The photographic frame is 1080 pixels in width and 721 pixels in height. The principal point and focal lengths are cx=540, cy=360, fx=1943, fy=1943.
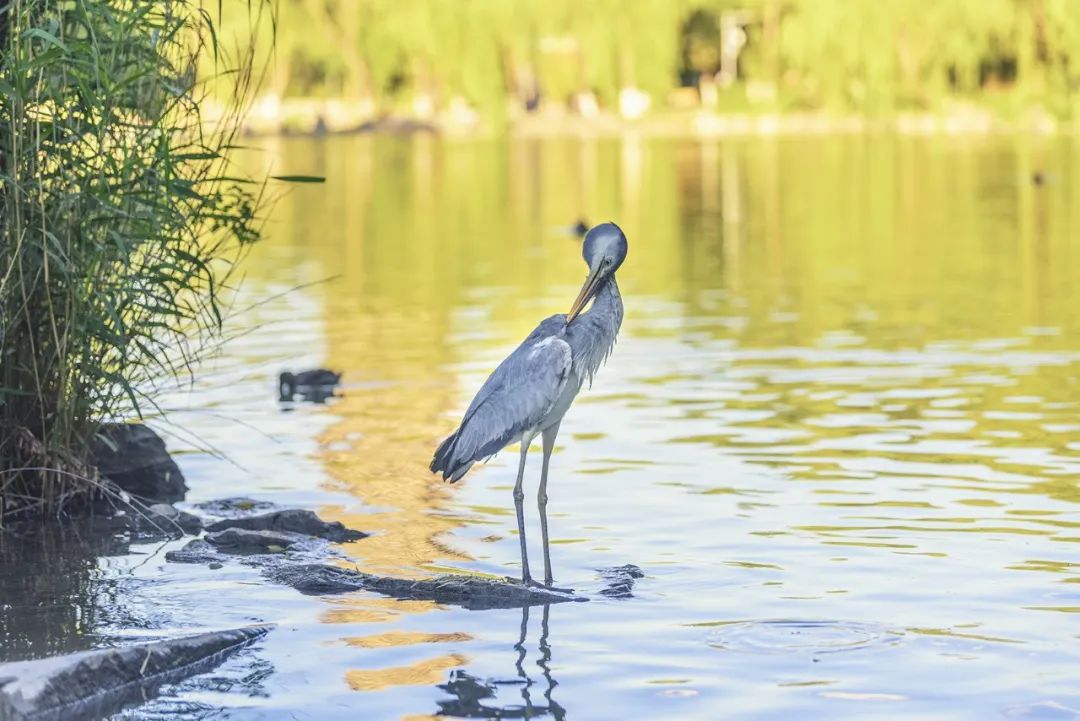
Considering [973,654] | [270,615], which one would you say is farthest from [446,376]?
[973,654]

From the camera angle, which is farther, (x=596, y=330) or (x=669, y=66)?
(x=669, y=66)

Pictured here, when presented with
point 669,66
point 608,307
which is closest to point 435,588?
point 608,307

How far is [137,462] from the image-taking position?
1026 centimetres

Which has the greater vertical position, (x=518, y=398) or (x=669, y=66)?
(x=669, y=66)

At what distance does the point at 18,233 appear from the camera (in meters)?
8.77

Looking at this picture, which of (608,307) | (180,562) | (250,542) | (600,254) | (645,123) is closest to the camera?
(600,254)

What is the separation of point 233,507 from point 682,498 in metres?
2.36

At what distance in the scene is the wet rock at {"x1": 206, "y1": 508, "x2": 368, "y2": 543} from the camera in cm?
937

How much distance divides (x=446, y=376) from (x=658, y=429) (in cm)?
316

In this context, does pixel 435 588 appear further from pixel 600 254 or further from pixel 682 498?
pixel 682 498

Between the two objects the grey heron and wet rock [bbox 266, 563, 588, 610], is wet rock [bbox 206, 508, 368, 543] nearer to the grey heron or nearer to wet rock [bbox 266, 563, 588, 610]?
wet rock [bbox 266, 563, 588, 610]

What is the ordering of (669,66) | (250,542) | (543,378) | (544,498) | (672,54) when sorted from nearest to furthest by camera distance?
1. (543,378)
2. (544,498)
3. (250,542)
4. (672,54)
5. (669,66)

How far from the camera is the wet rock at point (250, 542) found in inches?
353

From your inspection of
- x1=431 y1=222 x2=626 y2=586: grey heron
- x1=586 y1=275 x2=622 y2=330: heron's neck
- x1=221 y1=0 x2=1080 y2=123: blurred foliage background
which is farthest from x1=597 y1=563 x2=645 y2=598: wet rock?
x1=221 y1=0 x2=1080 y2=123: blurred foliage background
